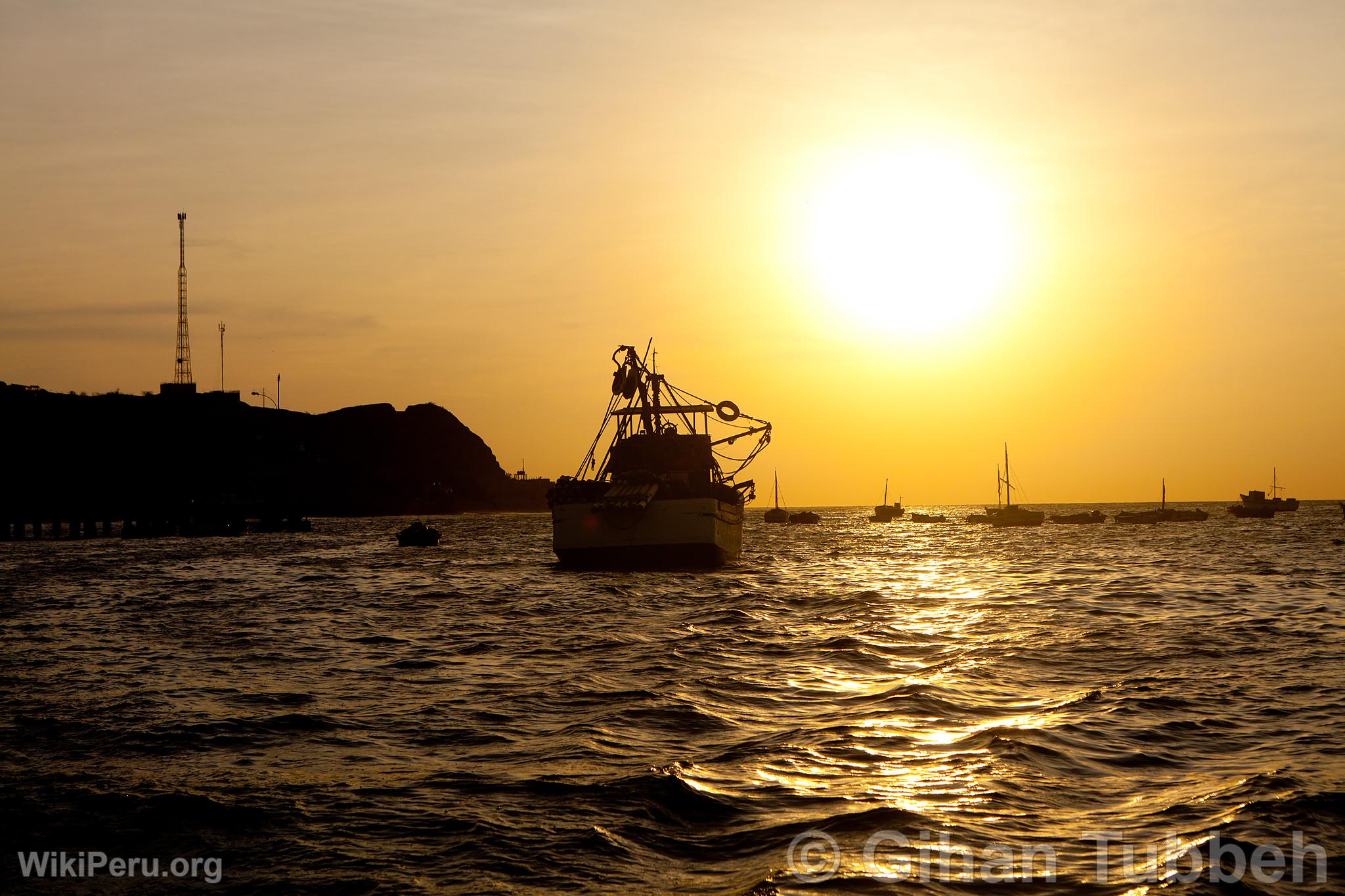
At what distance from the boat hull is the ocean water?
18954 millimetres

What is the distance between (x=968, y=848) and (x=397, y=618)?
2875 cm

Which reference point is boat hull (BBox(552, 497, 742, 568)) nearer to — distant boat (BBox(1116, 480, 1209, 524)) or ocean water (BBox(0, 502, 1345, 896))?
ocean water (BBox(0, 502, 1345, 896))

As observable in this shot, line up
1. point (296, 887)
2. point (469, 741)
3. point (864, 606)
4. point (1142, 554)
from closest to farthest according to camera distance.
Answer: point (296, 887) → point (469, 741) → point (864, 606) → point (1142, 554)

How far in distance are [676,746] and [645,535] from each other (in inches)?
1639

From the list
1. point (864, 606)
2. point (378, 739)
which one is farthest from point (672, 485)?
point (378, 739)

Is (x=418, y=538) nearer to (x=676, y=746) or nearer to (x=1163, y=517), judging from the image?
(x=676, y=746)

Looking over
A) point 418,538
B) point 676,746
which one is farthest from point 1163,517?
point 676,746

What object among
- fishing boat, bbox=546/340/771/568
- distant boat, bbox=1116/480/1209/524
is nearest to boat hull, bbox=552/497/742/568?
fishing boat, bbox=546/340/771/568

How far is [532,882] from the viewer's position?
Answer: 379 inches

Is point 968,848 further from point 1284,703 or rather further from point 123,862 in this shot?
point 1284,703

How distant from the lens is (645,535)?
56.8 m

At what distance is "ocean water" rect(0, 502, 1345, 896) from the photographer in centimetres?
1019

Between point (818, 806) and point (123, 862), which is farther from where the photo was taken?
point (818, 806)

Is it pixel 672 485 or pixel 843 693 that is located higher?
pixel 672 485
